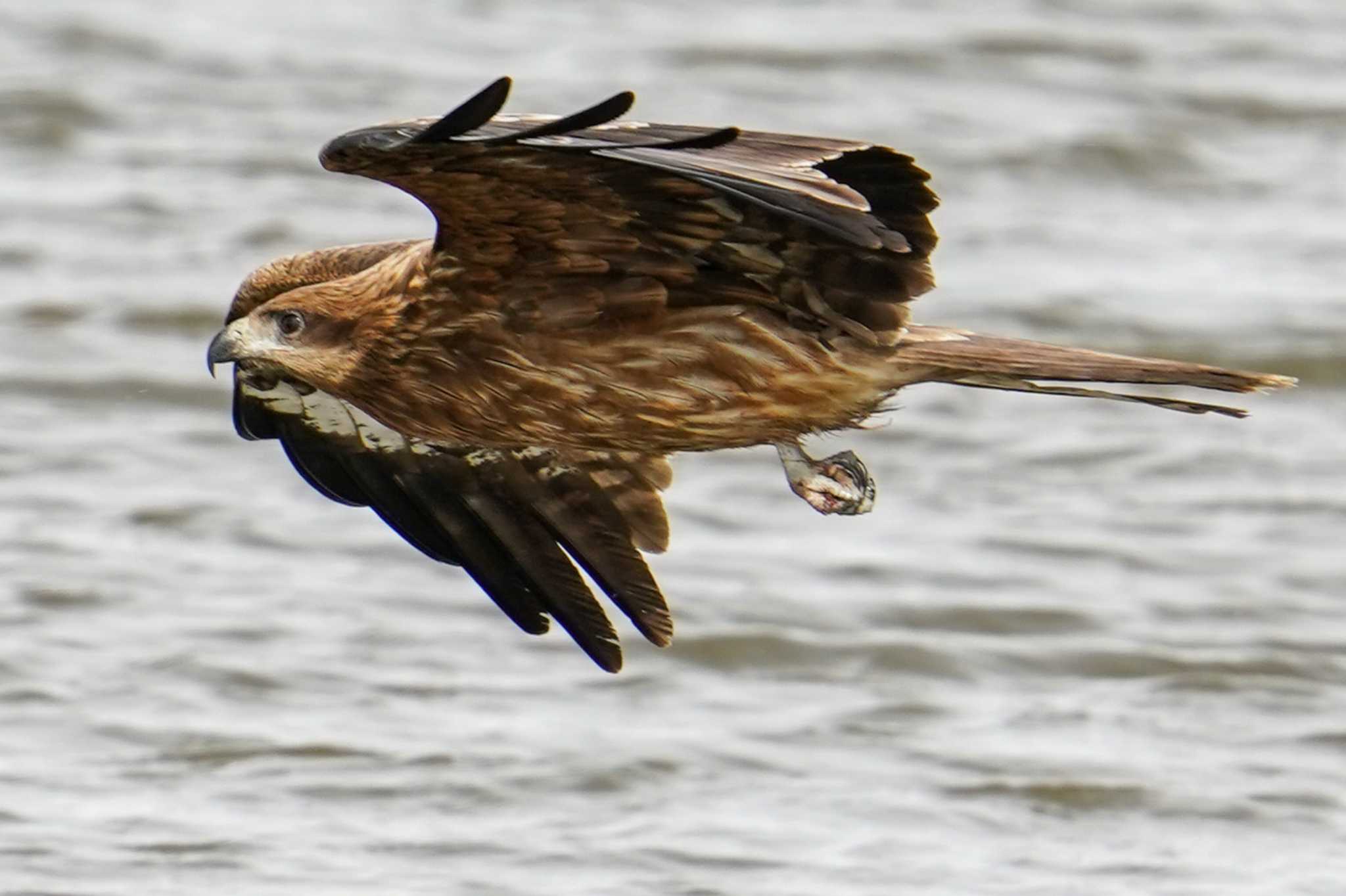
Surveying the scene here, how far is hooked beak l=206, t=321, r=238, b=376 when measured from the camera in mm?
7109

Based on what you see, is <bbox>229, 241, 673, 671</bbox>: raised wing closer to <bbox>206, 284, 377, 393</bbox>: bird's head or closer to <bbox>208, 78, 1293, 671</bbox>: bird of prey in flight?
<bbox>208, 78, 1293, 671</bbox>: bird of prey in flight

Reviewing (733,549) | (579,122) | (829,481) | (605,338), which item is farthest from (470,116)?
(733,549)

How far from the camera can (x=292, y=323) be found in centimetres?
716

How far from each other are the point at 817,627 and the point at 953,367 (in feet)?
13.2

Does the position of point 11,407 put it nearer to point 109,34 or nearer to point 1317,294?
point 109,34

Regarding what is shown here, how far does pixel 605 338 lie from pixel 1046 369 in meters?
1.00

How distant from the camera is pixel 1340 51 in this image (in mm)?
16969

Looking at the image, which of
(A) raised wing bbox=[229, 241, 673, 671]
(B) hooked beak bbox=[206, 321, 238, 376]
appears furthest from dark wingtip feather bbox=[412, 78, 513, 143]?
(A) raised wing bbox=[229, 241, 673, 671]

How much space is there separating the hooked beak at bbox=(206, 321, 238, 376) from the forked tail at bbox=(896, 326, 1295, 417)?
1545mm

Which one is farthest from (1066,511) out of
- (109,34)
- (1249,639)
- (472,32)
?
(109,34)

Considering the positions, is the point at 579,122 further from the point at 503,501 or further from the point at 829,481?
the point at 503,501

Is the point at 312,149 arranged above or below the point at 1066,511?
above

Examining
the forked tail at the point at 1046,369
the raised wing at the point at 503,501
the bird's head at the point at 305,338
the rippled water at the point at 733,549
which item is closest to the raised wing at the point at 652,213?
the forked tail at the point at 1046,369

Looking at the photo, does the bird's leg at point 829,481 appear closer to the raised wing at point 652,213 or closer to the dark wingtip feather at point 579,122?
the raised wing at point 652,213
